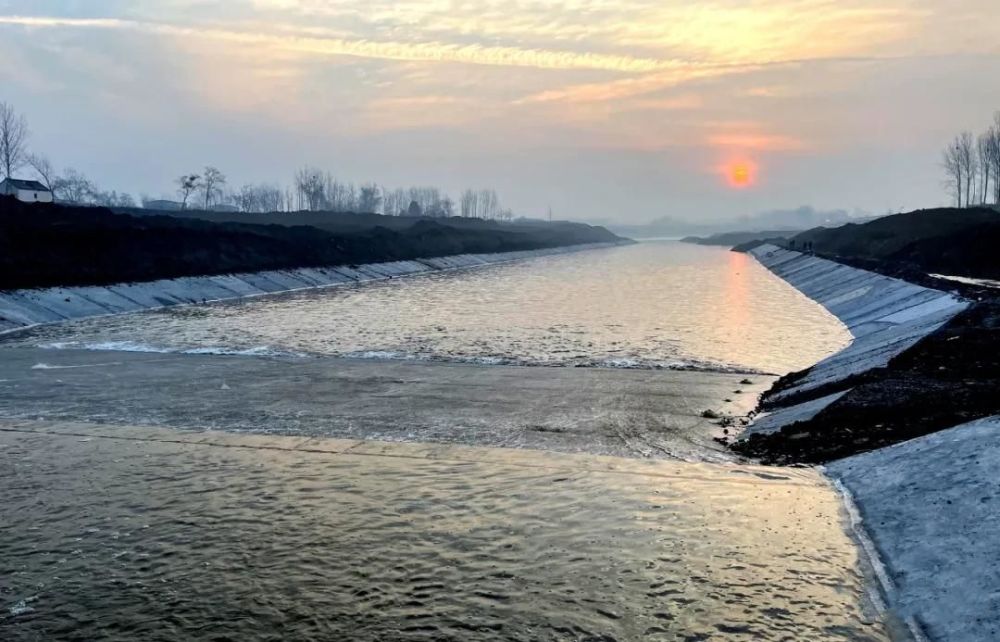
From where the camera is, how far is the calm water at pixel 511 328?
Answer: 25516mm

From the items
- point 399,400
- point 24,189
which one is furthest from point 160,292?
point 24,189

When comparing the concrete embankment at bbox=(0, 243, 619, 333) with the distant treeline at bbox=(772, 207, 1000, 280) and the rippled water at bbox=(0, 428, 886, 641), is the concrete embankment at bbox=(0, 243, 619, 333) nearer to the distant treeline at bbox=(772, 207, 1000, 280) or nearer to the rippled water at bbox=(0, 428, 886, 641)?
the rippled water at bbox=(0, 428, 886, 641)

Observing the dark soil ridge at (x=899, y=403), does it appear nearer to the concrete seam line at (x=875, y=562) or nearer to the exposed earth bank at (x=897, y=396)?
the exposed earth bank at (x=897, y=396)

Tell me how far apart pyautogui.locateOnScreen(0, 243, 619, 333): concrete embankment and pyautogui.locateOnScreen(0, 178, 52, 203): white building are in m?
40.1

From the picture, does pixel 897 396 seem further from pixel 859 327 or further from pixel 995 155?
pixel 995 155

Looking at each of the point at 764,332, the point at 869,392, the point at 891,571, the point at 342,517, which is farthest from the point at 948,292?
the point at 342,517

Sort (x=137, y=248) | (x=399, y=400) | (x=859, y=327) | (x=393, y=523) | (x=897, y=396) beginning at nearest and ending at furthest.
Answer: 1. (x=393, y=523)
2. (x=897, y=396)
3. (x=399, y=400)
4. (x=859, y=327)
5. (x=137, y=248)

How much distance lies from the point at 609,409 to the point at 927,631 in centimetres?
1018

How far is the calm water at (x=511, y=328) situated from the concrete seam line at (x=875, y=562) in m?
12.0

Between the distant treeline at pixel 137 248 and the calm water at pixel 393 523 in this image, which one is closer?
the calm water at pixel 393 523

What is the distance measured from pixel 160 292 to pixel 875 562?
44944mm

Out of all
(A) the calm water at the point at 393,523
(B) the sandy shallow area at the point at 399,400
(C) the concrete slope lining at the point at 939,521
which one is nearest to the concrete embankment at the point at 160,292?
(B) the sandy shallow area at the point at 399,400

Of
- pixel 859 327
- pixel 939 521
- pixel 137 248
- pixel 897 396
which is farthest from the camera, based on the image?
pixel 137 248

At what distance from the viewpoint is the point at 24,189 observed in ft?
263
